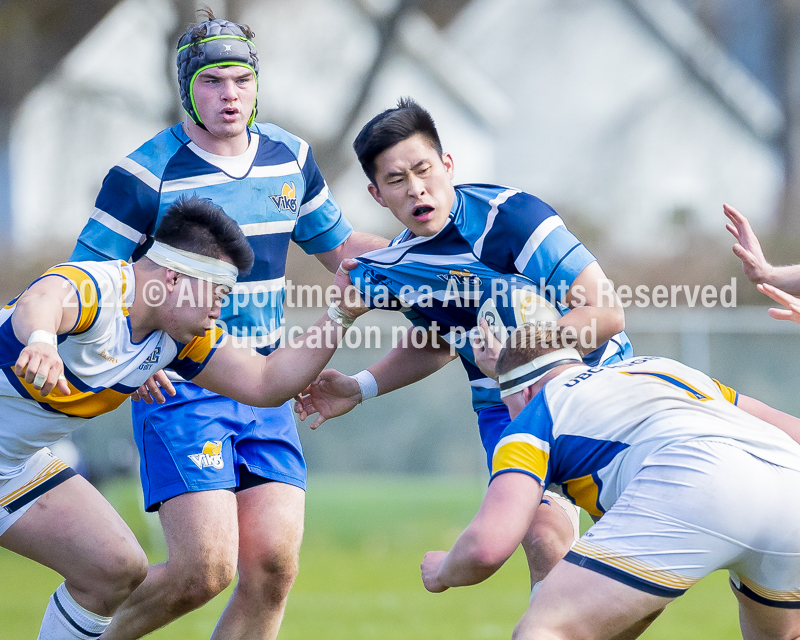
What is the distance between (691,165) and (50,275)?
16.8 meters

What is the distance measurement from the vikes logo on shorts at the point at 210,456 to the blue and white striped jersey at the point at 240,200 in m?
0.50

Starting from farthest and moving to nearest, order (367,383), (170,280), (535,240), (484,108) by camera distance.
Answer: (484,108), (367,383), (535,240), (170,280)

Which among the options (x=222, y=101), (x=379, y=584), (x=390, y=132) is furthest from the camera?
(x=379, y=584)

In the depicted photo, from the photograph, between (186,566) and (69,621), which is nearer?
(69,621)

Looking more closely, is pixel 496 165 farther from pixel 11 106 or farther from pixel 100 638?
pixel 100 638

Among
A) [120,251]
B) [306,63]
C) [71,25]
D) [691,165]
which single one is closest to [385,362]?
Answer: [120,251]

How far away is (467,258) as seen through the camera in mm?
4277

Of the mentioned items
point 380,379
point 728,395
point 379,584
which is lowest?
point 379,584

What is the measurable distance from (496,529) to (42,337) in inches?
62.6

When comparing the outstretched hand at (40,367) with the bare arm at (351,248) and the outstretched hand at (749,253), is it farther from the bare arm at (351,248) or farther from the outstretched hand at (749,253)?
the outstretched hand at (749,253)

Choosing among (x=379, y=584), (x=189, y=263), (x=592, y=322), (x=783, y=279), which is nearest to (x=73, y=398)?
(x=189, y=263)

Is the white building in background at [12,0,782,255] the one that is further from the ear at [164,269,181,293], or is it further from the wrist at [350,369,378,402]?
the ear at [164,269,181,293]

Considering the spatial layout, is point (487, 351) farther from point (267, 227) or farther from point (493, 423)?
point (267, 227)

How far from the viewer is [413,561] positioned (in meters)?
10.3
